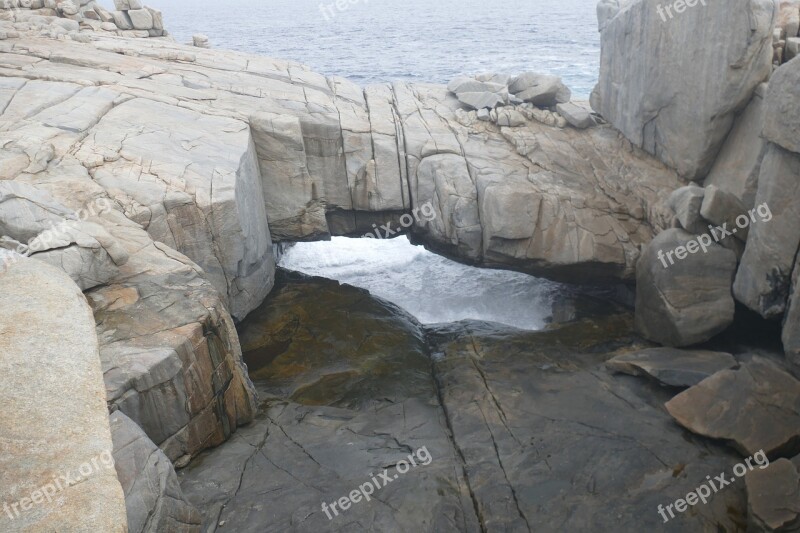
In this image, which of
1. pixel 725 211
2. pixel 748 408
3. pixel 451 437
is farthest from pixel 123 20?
pixel 748 408

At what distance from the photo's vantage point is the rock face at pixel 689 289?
10.7 meters

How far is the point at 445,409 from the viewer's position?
989 cm

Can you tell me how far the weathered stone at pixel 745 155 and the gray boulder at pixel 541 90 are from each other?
4.80m

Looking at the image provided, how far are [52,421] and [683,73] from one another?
1143 centimetres

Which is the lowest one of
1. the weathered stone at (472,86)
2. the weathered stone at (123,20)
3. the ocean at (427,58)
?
the ocean at (427,58)

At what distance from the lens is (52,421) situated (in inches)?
194

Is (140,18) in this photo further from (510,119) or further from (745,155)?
(745,155)

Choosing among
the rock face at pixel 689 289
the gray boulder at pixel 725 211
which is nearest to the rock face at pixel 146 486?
the rock face at pixel 689 289

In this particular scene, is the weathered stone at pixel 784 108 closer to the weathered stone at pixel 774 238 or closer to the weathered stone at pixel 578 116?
the weathered stone at pixel 774 238

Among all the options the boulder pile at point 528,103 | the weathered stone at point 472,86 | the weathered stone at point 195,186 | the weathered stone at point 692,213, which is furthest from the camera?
the weathered stone at point 472,86

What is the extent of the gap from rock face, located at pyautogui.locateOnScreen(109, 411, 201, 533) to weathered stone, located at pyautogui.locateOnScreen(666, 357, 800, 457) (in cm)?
652

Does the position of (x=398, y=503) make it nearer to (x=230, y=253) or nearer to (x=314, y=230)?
(x=230, y=253)

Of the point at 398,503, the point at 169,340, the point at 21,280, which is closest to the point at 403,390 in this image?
the point at 398,503

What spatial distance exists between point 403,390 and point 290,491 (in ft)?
9.77
